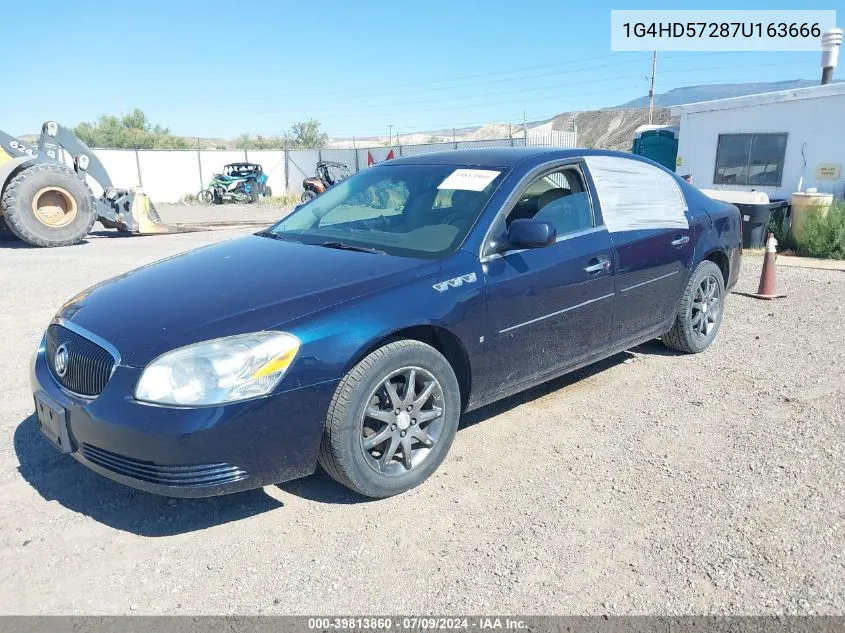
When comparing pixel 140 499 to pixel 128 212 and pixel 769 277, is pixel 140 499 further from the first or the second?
pixel 128 212

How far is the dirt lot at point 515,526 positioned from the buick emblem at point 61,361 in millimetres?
648

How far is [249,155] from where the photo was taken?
3297 cm

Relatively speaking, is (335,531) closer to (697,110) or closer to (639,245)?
(639,245)

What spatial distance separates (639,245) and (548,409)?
1.28m

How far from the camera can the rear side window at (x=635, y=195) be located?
14.8 ft

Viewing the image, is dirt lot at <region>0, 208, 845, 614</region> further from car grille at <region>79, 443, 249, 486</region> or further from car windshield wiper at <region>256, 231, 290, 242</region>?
car windshield wiper at <region>256, 231, 290, 242</region>

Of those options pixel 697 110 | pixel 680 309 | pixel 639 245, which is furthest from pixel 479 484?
pixel 697 110

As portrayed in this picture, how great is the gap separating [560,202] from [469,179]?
2.13 feet

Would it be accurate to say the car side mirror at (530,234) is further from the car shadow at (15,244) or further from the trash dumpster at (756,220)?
the car shadow at (15,244)

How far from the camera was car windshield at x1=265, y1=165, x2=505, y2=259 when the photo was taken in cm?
379

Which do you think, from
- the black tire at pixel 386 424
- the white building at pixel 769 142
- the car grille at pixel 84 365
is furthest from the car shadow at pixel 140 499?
the white building at pixel 769 142

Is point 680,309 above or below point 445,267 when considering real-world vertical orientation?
below

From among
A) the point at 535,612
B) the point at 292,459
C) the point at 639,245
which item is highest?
the point at 639,245

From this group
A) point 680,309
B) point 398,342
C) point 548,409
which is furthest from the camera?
point 680,309
